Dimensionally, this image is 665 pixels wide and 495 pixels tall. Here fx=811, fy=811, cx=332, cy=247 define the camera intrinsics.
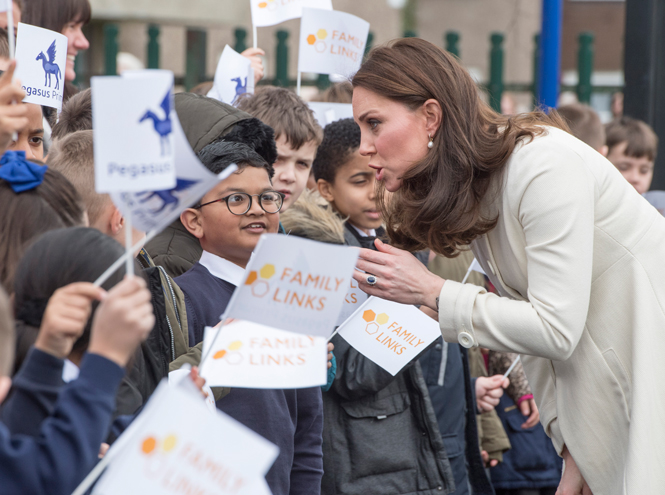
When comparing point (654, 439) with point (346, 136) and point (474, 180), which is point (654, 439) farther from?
point (346, 136)

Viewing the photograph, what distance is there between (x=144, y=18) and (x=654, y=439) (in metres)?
10.5

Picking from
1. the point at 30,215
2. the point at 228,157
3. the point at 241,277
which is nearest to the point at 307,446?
the point at 241,277

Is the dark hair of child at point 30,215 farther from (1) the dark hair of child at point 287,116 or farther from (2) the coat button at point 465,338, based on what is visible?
(1) the dark hair of child at point 287,116

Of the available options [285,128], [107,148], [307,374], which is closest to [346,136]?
[285,128]

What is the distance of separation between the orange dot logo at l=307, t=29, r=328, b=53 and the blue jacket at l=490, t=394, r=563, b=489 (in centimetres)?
201

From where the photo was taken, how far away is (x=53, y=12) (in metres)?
3.40

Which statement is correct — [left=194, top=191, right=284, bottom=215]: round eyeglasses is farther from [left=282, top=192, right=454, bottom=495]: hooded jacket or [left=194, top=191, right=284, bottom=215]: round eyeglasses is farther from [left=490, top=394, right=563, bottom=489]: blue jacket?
[left=490, top=394, right=563, bottom=489]: blue jacket

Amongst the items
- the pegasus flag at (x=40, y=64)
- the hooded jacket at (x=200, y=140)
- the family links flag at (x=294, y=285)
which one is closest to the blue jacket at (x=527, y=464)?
the hooded jacket at (x=200, y=140)

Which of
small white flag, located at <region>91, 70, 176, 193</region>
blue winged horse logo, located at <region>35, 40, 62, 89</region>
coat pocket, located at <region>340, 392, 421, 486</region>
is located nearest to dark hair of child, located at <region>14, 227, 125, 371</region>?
small white flag, located at <region>91, 70, 176, 193</region>

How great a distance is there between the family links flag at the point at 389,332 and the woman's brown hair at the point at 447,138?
0.25m

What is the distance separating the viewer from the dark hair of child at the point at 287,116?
3.40m

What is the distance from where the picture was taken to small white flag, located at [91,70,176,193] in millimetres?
1384

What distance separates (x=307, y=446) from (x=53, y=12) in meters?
2.14

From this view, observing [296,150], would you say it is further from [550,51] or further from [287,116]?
[550,51]
